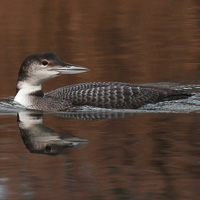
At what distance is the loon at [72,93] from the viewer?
849cm

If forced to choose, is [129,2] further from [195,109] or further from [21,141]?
[21,141]

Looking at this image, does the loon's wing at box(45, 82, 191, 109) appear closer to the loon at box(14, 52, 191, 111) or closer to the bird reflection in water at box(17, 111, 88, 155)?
the loon at box(14, 52, 191, 111)

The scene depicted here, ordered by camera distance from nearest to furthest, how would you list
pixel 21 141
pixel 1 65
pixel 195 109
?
1. pixel 21 141
2. pixel 195 109
3. pixel 1 65

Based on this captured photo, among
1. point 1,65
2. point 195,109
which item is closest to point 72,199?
point 195,109

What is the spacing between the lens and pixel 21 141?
7219 millimetres

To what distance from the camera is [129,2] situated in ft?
58.4

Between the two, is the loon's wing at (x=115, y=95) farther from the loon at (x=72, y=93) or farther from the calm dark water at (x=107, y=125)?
the calm dark water at (x=107, y=125)

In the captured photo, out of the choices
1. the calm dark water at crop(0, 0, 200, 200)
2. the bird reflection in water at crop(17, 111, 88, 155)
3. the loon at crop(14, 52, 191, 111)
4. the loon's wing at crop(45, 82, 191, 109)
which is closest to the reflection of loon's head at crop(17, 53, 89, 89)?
the loon at crop(14, 52, 191, 111)

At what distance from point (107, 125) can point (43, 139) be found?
775mm

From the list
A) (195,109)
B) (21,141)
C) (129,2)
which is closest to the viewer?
(21,141)

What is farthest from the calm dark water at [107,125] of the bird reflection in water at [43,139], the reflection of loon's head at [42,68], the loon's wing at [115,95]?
the reflection of loon's head at [42,68]

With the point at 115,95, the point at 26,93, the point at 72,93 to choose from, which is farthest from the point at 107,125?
the point at 26,93

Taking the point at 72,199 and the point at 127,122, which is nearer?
the point at 72,199

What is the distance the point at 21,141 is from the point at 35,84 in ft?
5.88
